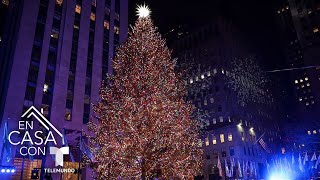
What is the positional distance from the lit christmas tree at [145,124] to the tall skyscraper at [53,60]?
16.5m

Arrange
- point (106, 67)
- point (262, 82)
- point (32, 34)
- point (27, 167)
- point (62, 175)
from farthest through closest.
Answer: point (262, 82) < point (106, 67) < point (32, 34) < point (62, 175) < point (27, 167)

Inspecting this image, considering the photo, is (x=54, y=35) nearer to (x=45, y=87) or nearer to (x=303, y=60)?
(x=45, y=87)

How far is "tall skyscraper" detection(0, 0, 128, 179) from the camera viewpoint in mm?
32281

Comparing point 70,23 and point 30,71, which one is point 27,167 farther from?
point 70,23

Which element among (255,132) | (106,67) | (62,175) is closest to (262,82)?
(255,132)

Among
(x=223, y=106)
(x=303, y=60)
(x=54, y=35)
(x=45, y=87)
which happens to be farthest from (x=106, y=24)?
(x=303, y=60)

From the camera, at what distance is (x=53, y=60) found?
36.7m

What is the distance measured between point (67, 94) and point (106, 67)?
8.75 m

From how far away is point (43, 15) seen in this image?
Result: 3762 centimetres

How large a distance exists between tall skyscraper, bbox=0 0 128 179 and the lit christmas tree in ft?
54.2

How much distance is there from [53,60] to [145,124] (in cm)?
2411

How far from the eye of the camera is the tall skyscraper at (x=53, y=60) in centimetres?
3228

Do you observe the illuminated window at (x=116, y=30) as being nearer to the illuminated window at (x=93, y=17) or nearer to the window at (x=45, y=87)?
the illuminated window at (x=93, y=17)

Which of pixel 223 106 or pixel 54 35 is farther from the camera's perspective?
pixel 223 106
